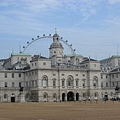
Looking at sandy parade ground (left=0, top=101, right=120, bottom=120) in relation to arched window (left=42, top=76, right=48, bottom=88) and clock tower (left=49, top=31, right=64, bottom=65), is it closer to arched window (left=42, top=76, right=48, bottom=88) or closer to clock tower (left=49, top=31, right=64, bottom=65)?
arched window (left=42, top=76, right=48, bottom=88)

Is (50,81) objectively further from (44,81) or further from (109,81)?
(109,81)

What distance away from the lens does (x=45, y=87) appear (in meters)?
115

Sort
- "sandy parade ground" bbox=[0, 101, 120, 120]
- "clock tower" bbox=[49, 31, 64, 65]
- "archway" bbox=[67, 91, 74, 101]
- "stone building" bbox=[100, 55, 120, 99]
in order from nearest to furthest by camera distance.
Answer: "sandy parade ground" bbox=[0, 101, 120, 120] → "archway" bbox=[67, 91, 74, 101] → "stone building" bbox=[100, 55, 120, 99] → "clock tower" bbox=[49, 31, 64, 65]

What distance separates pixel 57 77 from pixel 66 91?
5.55 m

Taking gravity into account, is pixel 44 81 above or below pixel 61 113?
above

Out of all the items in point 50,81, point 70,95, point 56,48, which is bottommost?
point 70,95

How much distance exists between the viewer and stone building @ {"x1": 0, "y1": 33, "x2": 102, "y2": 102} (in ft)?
375

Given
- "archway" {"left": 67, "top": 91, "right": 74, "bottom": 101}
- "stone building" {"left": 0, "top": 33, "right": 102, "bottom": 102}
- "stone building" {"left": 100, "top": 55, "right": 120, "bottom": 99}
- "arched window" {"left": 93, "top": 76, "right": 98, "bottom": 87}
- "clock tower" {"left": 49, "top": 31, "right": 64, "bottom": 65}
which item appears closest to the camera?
"stone building" {"left": 0, "top": 33, "right": 102, "bottom": 102}

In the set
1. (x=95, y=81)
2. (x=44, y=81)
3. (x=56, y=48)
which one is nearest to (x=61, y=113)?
(x=44, y=81)

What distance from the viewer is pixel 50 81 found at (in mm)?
116375

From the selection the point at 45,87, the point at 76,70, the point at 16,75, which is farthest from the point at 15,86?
the point at 76,70

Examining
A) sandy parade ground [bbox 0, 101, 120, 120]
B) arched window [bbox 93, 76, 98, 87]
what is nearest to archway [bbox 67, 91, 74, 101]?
arched window [bbox 93, 76, 98, 87]

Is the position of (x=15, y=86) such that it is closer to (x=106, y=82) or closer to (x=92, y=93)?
(x=92, y=93)

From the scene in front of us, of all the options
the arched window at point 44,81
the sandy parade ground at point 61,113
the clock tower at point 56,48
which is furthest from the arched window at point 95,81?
the sandy parade ground at point 61,113
